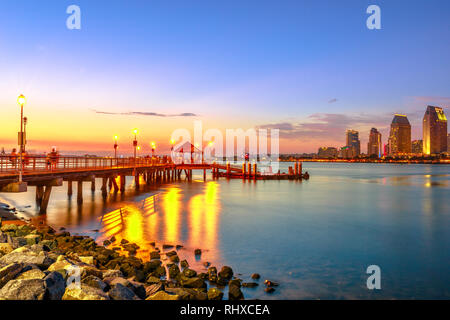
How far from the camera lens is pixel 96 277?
762 cm

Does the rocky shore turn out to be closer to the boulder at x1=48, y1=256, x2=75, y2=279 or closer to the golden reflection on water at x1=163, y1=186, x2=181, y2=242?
the boulder at x1=48, y1=256, x2=75, y2=279

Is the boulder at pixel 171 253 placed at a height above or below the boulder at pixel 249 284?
above

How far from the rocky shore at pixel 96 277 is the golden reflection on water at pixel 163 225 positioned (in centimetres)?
207

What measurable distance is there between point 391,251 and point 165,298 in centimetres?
1142

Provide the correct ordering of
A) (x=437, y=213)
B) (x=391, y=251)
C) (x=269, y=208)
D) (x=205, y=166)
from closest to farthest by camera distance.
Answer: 1. (x=391, y=251)
2. (x=437, y=213)
3. (x=269, y=208)
4. (x=205, y=166)

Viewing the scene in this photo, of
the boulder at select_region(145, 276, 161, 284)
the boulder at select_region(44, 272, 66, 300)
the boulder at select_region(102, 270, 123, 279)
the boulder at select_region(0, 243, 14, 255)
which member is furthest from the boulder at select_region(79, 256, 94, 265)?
the boulder at select_region(44, 272, 66, 300)

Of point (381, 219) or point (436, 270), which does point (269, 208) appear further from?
point (436, 270)

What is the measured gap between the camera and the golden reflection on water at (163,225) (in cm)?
1498

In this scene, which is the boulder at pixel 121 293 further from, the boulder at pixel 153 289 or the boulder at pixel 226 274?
the boulder at pixel 226 274

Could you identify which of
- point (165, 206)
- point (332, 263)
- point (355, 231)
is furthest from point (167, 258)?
point (165, 206)

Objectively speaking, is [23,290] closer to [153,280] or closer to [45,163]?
[153,280]

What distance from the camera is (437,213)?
2572 centimetres

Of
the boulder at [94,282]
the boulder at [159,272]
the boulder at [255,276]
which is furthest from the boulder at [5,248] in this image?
the boulder at [255,276]

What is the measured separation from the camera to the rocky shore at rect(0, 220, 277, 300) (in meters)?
6.68
